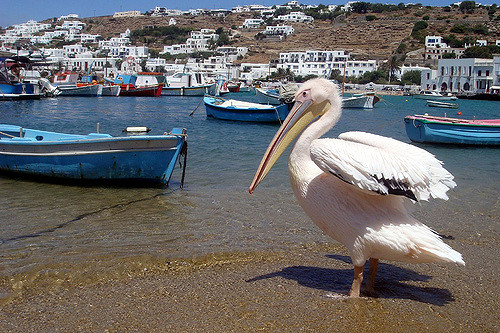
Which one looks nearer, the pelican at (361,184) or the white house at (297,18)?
→ the pelican at (361,184)

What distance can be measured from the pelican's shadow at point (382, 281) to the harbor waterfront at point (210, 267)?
0.02 m

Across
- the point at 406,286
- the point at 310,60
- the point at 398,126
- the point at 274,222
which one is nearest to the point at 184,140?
the point at 274,222

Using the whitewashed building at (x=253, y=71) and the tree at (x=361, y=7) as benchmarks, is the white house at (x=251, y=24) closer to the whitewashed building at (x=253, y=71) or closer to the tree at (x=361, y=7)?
the tree at (x=361, y=7)

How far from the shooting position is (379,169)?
3.25 m

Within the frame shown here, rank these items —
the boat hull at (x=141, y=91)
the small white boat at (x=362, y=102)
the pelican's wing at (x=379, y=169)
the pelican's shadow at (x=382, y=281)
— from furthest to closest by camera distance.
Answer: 1. the boat hull at (x=141, y=91)
2. the small white boat at (x=362, y=102)
3. the pelican's shadow at (x=382, y=281)
4. the pelican's wing at (x=379, y=169)

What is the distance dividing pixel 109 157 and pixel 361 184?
242 inches

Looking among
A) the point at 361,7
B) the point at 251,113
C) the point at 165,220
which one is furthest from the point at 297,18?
the point at 165,220

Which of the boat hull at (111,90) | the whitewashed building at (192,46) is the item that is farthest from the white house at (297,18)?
the boat hull at (111,90)

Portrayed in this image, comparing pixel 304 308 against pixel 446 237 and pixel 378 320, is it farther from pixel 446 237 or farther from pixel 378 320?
pixel 446 237

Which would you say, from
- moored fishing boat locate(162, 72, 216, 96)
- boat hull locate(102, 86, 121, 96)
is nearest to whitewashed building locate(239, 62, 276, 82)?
moored fishing boat locate(162, 72, 216, 96)

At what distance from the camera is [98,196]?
26.1ft

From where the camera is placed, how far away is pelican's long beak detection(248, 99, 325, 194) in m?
3.74

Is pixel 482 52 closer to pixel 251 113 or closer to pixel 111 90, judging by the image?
pixel 111 90

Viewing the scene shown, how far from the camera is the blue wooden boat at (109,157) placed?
8383 millimetres
